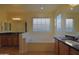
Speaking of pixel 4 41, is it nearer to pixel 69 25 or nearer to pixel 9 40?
pixel 9 40

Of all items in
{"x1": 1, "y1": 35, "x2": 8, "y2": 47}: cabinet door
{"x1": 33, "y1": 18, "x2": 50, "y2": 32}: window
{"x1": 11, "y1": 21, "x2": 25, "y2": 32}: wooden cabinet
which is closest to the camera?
{"x1": 1, "y1": 35, "x2": 8, "y2": 47}: cabinet door

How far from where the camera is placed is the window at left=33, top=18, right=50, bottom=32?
79.7 inches

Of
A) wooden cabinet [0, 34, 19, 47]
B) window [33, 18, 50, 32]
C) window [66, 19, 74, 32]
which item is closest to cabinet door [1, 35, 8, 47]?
wooden cabinet [0, 34, 19, 47]

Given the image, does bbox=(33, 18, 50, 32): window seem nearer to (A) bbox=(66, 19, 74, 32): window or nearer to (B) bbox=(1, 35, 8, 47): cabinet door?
(A) bbox=(66, 19, 74, 32): window

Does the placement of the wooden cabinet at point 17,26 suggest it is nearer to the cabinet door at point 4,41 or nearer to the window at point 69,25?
the cabinet door at point 4,41

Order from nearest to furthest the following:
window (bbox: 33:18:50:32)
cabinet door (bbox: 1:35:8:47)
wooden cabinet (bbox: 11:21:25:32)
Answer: cabinet door (bbox: 1:35:8:47) < window (bbox: 33:18:50:32) < wooden cabinet (bbox: 11:21:25:32)

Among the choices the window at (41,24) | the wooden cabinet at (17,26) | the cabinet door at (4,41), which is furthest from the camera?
the wooden cabinet at (17,26)

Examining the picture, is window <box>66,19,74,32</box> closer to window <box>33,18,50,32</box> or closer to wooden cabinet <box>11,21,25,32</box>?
window <box>33,18,50,32</box>

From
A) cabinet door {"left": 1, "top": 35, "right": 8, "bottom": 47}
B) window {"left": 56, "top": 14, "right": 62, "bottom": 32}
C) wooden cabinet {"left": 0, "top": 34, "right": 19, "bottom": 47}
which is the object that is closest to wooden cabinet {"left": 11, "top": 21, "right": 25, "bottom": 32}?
wooden cabinet {"left": 0, "top": 34, "right": 19, "bottom": 47}

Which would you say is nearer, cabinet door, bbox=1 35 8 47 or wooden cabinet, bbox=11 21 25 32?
cabinet door, bbox=1 35 8 47

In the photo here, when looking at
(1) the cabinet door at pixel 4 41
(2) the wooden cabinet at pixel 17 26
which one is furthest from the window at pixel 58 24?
(1) the cabinet door at pixel 4 41

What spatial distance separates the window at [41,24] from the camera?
2023 mm

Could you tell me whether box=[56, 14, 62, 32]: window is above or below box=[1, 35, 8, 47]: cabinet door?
above

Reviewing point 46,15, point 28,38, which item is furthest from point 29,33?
point 46,15
